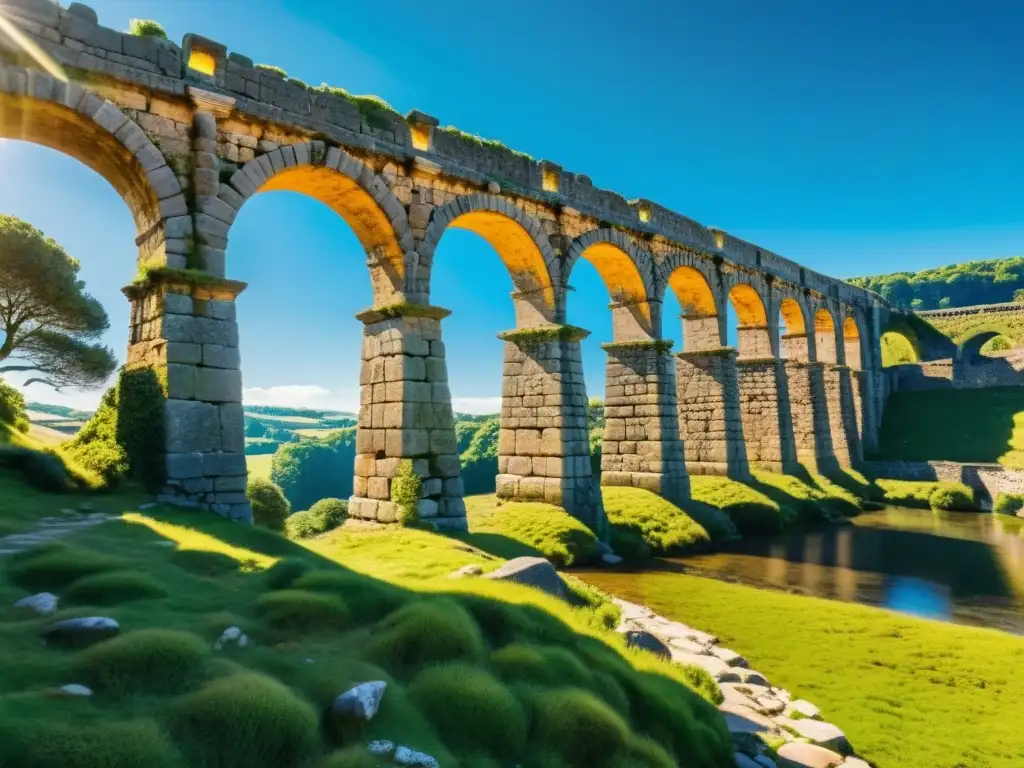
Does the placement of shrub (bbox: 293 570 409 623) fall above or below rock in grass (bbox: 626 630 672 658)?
above

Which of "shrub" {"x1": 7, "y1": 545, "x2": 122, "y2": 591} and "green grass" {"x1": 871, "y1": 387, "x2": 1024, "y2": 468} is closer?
"shrub" {"x1": 7, "y1": 545, "x2": 122, "y2": 591}

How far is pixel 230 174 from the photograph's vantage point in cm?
954

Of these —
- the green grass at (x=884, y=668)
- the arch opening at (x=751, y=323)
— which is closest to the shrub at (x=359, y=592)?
the green grass at (x=884, y=668)

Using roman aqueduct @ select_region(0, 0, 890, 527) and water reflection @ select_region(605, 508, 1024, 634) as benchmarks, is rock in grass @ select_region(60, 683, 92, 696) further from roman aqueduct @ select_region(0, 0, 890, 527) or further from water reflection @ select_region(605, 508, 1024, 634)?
water reflection @ select_region(605, 508, 1024, 634)

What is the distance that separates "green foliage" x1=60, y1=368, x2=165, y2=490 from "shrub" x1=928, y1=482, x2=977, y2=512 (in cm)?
2453

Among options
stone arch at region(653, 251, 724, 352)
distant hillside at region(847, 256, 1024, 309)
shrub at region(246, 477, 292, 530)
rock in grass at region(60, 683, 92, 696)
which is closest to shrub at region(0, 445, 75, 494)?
rock in grass at region(60, 683, 92, 696)

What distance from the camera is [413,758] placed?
10.6ft

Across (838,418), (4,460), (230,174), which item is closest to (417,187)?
(230,174)

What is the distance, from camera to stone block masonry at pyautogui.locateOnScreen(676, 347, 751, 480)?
19375 millimetres

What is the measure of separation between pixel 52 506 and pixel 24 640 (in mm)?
4310

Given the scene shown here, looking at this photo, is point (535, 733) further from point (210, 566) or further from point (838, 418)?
point (838, 418)

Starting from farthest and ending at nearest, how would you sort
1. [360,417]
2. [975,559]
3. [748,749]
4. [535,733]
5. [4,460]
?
[975,559]
[360,417]
[4,460]
[748,749]
[535,733]

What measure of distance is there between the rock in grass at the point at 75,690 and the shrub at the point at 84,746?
1.20ft

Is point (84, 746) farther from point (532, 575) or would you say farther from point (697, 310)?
point (697, 310)
